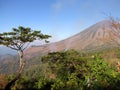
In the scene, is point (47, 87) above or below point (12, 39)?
below

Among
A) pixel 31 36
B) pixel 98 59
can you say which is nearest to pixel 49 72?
pixel 31 36

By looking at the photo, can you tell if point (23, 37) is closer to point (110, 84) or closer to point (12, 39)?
point (12, 39)

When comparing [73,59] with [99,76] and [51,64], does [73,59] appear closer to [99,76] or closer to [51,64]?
[51,64]

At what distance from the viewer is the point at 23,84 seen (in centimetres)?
1326

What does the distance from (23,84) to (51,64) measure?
14.2 m

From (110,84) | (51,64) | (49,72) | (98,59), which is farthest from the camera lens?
(49,72)

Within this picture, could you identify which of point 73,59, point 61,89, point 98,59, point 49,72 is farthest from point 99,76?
point 49,72

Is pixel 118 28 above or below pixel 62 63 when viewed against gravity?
above

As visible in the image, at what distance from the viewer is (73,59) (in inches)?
999

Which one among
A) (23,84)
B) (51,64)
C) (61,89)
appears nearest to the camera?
(61,89)

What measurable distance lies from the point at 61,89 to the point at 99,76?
178 centimetres

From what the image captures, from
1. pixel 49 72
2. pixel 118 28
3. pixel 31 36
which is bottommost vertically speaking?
pixel 49 72

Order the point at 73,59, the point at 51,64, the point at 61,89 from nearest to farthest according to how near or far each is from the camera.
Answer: the point at 61,89 < the point at 73,59 < the point at 51,64

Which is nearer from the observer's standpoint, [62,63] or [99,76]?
[99,76]
